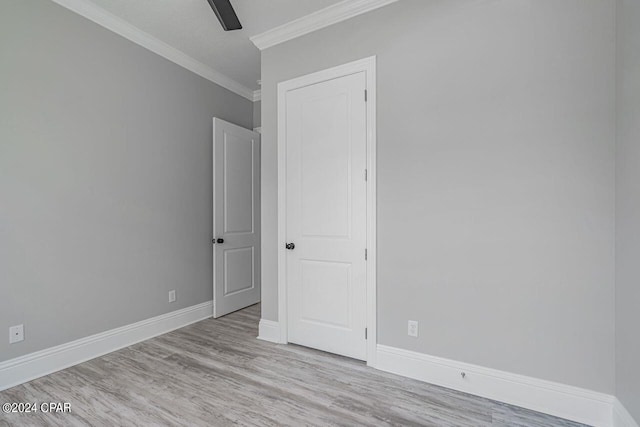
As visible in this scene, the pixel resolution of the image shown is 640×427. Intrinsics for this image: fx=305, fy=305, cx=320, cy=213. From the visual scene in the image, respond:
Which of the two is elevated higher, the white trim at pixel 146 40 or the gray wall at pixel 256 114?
the white trim at pixel 146 40

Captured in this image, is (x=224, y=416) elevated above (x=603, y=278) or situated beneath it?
situated beneath

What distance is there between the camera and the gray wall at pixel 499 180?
1685mm

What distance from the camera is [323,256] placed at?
8.49 feet

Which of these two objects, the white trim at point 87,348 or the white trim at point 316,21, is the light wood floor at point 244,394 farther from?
the white trim at point 316,21

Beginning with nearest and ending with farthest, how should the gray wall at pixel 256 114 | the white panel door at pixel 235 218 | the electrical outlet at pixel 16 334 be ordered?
the electrical outlet at pixel 16 334 → the white panel door at pixel 235 218 → the gray wall at pixel 256 114

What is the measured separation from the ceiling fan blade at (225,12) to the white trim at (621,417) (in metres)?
3.12

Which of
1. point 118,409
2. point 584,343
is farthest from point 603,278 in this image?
point 118,409

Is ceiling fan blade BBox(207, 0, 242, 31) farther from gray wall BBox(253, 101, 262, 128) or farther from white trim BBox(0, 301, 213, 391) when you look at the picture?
white trim BBox(0, 301, 213, 391)

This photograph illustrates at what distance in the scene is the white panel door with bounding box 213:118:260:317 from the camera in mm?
3406

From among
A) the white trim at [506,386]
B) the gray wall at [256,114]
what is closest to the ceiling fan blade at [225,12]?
the gray wall at [256,114]

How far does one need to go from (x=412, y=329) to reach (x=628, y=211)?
139 centimetres

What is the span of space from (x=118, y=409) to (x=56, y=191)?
5.30 ft

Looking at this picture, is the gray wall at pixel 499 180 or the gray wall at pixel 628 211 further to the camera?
the gray wall at pixel 499 180

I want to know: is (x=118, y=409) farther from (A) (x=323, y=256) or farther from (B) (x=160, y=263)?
(A) (x=323, y=256)
